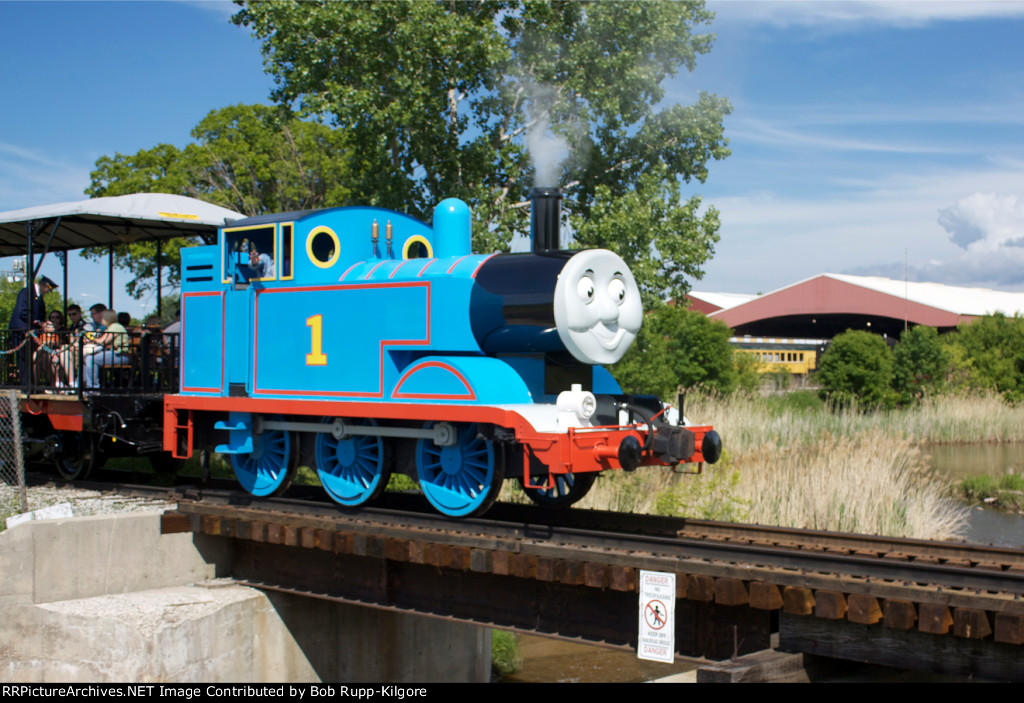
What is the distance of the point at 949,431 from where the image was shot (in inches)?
1014

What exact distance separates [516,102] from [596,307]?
9565 millimetres

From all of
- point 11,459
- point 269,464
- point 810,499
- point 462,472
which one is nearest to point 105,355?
point 11,459

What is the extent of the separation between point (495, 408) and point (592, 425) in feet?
3.17

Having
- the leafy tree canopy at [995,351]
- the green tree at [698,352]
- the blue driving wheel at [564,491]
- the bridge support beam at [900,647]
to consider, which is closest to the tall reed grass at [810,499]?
the blue driving wheel at [564,491]

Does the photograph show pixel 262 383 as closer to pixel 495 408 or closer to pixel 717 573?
pixel 495 408

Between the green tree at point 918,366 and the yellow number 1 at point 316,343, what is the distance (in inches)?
1018

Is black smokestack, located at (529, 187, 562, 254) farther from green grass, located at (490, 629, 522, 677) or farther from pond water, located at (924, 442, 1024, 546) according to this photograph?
pond water, located at (924, 442, 1024, 546)

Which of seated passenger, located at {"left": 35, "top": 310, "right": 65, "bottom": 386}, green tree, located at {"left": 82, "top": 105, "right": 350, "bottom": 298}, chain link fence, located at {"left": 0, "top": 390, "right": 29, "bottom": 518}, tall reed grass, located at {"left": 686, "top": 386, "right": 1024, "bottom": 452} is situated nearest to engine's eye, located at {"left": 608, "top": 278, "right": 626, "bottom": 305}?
chain link fence, located at {"left": 0, "top": 390, "right": 29, "bottom": 518}

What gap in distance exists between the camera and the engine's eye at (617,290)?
29.1 feet

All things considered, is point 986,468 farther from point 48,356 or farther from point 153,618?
point 48,356

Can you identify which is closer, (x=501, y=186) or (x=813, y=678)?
(x=813, y=678)

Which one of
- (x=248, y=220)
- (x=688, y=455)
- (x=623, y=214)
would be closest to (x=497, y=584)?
(x=688, y=455)

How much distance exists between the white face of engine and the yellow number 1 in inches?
102

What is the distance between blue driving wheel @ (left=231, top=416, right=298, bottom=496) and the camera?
10219 mm
